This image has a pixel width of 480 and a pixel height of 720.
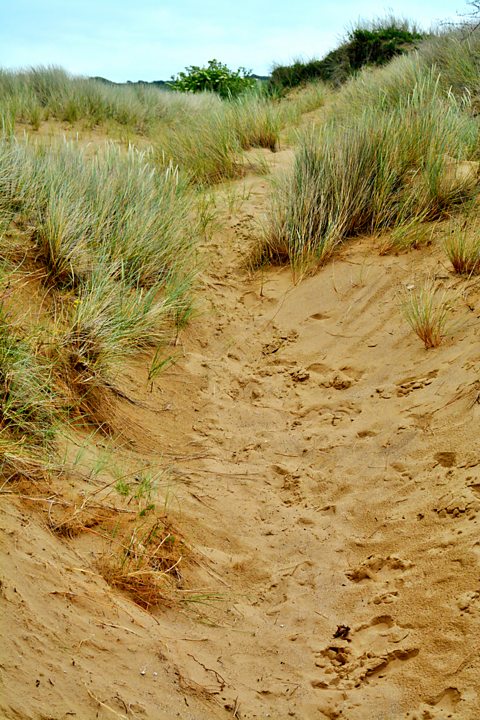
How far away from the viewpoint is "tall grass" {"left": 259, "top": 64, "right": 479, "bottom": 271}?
5.70 m

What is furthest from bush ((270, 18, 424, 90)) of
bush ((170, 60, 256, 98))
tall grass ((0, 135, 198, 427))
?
tall grass ((0, 135, 198, 427))

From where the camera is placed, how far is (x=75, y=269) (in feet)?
16.1

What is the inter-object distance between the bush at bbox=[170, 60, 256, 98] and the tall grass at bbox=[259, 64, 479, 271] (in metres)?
10.0

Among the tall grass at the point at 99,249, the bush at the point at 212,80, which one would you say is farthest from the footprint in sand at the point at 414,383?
the bush at the point at 212,80

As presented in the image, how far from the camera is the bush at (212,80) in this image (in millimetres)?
15711

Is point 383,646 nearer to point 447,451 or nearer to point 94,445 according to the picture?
point 447,451

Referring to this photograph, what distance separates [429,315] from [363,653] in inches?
86.6

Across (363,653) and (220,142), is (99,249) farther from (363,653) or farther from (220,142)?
(363,653)

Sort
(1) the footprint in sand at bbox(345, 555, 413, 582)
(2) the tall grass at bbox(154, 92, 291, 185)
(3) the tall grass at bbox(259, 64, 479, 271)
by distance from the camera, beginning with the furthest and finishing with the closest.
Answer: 1. (2) the tall grass at bbox(154, 92, 291, 185)
2. (3) the tall grass at bbox(259, 64, 479, 271)
3. (1) the footprint in sand at bbox(345, 555, 413, 582)

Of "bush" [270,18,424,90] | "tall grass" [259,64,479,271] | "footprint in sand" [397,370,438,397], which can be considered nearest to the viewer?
"footprint in sand" [397,370,438,397]

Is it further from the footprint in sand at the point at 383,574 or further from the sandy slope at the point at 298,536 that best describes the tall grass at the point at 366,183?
the footprint in sand at the point at 383,574

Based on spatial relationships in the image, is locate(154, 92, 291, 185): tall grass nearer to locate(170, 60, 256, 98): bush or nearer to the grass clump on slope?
the grass clump on slope

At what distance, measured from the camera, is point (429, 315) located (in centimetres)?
441

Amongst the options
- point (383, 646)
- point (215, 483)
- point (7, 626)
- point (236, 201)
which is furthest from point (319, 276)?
point (7, 626)
